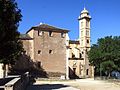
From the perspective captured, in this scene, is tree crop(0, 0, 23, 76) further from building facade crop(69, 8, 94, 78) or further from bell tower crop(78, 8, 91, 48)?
bell tower crop(78, 8, 91, 48)

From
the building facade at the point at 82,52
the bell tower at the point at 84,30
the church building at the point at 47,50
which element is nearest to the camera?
the church building at the point at 47,50

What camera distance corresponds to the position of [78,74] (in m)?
75.8

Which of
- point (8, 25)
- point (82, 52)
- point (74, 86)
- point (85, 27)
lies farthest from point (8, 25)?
point (85, 27)

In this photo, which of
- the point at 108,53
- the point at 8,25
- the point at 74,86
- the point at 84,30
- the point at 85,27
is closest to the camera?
the point at 8,25

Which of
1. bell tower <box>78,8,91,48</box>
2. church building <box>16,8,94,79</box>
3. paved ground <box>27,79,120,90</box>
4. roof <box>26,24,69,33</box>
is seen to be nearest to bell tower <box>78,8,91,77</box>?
bell tower <box>78,8,91,48</box>

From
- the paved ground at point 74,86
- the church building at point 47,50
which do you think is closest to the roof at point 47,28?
the church building at point 47,50

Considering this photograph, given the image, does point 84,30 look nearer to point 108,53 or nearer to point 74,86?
point 108,53

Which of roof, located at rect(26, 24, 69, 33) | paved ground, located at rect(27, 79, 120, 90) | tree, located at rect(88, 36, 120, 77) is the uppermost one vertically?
roof, located at rect(26, 24, 69, 33)

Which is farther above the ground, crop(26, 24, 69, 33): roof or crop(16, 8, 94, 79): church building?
crop(26, 24, 69, 33): roof

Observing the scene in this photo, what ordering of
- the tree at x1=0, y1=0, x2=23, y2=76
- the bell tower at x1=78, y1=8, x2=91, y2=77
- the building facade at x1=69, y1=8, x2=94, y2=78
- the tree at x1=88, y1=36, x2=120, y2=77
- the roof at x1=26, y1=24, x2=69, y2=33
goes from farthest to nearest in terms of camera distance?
the bell tower at x1=78, y1=8, x2=91, y2=77 < the building facade at x1=69, y1=8, x2=94, y2=78 < the roof at x1=26, y1=24, x2=69, y2=33 < the tree at x1=88, y1=36, x2=120, y2=77 < the tree at x1=0, y1=0, x2=23, y2=76

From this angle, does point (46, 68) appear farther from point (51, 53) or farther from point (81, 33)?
point (81, 33)

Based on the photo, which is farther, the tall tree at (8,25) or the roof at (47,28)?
the roof at (47,28)

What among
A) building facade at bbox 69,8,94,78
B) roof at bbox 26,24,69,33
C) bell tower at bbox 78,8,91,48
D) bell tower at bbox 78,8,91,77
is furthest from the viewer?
bell tower at bbox 78,8,91,48

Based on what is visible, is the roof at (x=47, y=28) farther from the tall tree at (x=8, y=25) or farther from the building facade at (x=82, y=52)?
the tall tree at (x=8, y=25)
